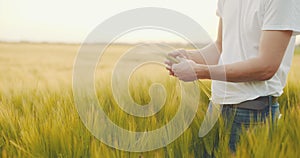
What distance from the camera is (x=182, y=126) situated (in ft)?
4.14

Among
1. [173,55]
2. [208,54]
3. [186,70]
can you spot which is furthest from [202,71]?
[208,54]

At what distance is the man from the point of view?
1.31m

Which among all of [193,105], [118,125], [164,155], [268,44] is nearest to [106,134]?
[118,125]

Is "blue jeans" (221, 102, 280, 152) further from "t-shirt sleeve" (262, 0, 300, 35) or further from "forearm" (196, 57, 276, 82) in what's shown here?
"t-shirt sleeve" (262, 0, 300, 35)

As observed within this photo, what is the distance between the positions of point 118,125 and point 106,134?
2.3 inches

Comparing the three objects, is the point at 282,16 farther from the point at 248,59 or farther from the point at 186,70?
the point at 186,70

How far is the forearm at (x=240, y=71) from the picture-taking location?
1336 mm

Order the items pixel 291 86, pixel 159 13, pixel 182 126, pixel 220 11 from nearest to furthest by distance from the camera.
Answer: pixel 182 126 < pixel 159 13 < pixel 220 11 < pixel 291 86

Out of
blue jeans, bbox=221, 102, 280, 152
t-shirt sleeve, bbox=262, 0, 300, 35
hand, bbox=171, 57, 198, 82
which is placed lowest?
blue jeans, bbox=221, 102, 280, 152

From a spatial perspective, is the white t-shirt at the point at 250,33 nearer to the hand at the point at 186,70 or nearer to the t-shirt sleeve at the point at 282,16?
the t-shirt sleeve at the point at 282,16

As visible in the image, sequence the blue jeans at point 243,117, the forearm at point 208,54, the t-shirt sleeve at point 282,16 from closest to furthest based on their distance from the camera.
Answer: the t-shirt sleeve at point 282,16 → the blue jeans at point 243,117 → the forearm at point 208,54

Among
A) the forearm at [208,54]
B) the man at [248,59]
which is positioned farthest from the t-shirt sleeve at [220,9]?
the forearm at [208,54]

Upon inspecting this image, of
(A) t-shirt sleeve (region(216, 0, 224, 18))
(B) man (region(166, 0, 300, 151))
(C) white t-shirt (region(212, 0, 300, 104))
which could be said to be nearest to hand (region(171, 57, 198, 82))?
(B) man (region(166, 0, 300, 151))

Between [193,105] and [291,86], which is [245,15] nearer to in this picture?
[193,105]
